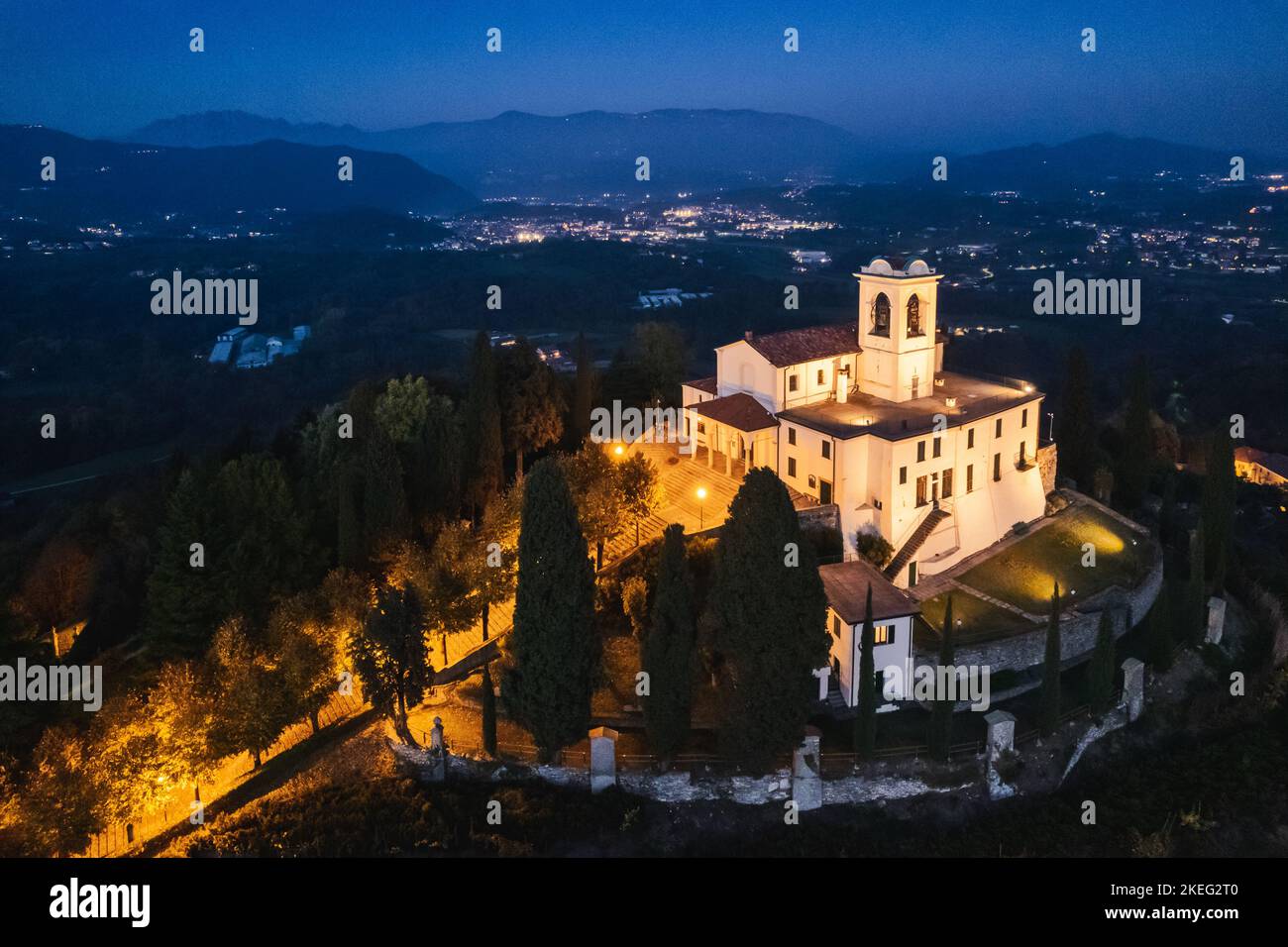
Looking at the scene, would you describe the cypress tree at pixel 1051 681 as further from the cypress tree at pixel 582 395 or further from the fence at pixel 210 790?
the cypress tree at pixel 582 395

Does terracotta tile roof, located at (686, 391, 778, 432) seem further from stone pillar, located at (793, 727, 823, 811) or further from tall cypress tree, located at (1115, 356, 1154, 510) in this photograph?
tall cypress tree, located at (1115, 356, 1154, 510)

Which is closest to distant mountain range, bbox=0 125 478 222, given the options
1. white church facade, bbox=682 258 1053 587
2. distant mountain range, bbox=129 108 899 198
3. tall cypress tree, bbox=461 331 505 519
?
distant mountain range, bbox=129 108 899 198

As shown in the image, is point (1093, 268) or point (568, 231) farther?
point (568, 231)

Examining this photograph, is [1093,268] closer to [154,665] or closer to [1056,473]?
[1056,473]

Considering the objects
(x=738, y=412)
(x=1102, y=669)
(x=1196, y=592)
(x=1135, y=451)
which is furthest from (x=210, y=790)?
(x=1135, y=451)

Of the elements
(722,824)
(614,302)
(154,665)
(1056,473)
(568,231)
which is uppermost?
(568,231)

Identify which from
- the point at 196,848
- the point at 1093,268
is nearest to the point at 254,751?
the point at 196,848
